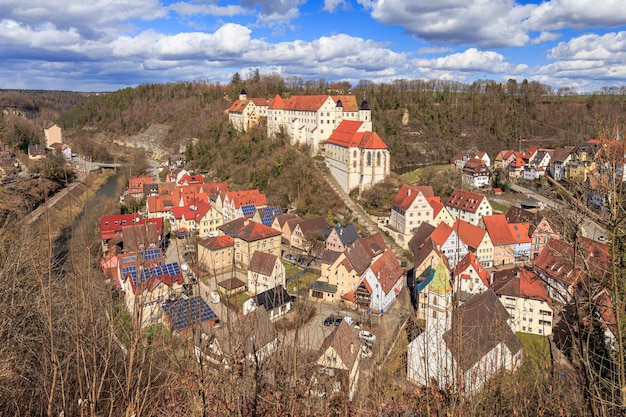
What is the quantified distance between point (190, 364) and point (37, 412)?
1.38m

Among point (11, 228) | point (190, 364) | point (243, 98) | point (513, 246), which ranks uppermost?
point (243, 98)

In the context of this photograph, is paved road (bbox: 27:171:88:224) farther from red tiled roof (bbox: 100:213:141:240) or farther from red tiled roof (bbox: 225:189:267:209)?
red tiled roof (bbox: 225:189:267:209)

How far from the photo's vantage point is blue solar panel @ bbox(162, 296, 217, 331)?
239 cm

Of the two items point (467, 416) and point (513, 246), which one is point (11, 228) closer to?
point (467, 416)

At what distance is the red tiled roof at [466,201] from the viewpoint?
22.5 metres

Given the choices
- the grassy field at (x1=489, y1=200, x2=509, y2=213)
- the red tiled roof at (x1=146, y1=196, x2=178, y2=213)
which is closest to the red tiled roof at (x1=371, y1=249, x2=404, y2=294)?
the grassy field at (x1=489, y1=200, x2=509, y2=213)

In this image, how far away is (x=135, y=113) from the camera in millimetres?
57906

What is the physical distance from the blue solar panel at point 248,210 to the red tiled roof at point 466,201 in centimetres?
1017

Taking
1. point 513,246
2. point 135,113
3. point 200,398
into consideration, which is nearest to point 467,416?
point 200,398

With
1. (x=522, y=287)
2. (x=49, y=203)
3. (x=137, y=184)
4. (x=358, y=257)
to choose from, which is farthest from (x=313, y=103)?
(x=49, y=203)

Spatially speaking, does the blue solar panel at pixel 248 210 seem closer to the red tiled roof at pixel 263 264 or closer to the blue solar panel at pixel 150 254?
the red tiled roof at pixel 263 264

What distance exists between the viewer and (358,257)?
15.8m

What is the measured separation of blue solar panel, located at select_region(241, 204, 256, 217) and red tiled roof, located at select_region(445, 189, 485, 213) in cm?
1017

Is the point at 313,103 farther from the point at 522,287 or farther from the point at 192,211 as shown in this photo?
the point at 522,287
